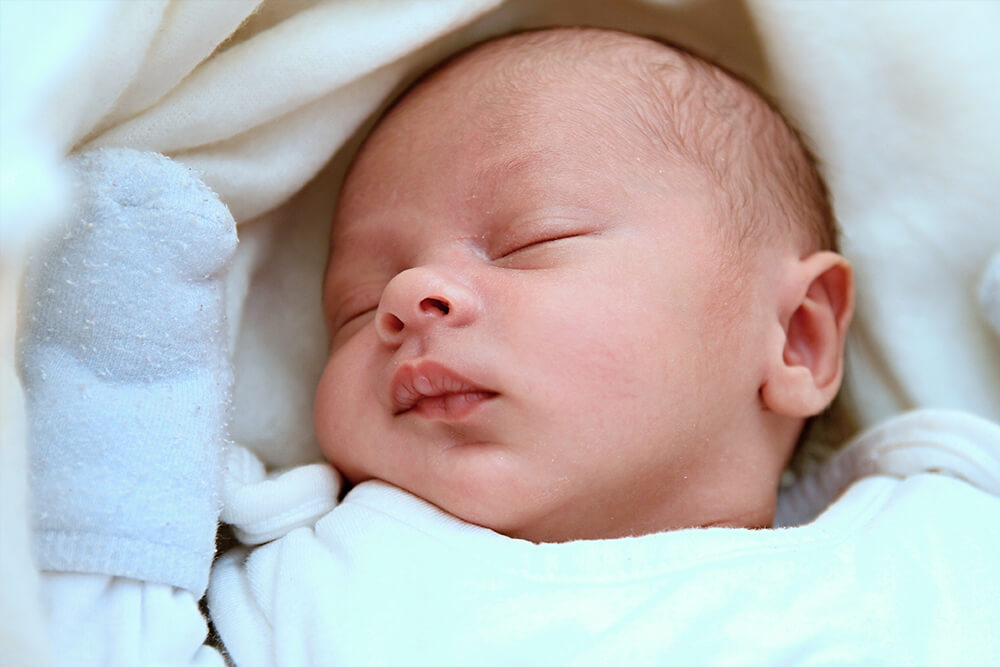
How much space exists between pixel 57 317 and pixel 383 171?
0.48 metres

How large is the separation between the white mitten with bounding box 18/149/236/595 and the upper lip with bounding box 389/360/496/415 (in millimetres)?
214

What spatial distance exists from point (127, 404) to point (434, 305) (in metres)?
0.35

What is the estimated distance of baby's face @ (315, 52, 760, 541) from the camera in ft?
3.73

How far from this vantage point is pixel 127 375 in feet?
3.61

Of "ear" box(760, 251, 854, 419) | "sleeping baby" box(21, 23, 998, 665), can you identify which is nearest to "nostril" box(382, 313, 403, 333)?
"sleeping baby" box(21, 23, 998, 665)

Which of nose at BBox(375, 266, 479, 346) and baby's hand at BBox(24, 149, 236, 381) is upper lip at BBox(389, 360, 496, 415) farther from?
baby's hand at BBox(24, 149, 236, 381)

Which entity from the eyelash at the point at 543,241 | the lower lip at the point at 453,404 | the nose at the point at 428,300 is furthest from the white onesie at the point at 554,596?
the eyelash at the point at 543,241

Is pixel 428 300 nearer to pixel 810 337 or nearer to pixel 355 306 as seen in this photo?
pixel 355 306

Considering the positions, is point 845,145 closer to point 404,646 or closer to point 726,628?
point 726,628

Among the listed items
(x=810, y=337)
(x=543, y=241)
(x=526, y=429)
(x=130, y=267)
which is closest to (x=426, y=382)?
(x=526, y=429)

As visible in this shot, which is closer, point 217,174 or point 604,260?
point 604,260

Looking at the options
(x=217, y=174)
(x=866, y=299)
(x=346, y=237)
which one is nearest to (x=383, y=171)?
(x=346, y=237)

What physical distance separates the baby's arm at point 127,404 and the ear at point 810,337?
724 mm

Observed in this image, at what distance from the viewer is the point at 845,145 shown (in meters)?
1.58
